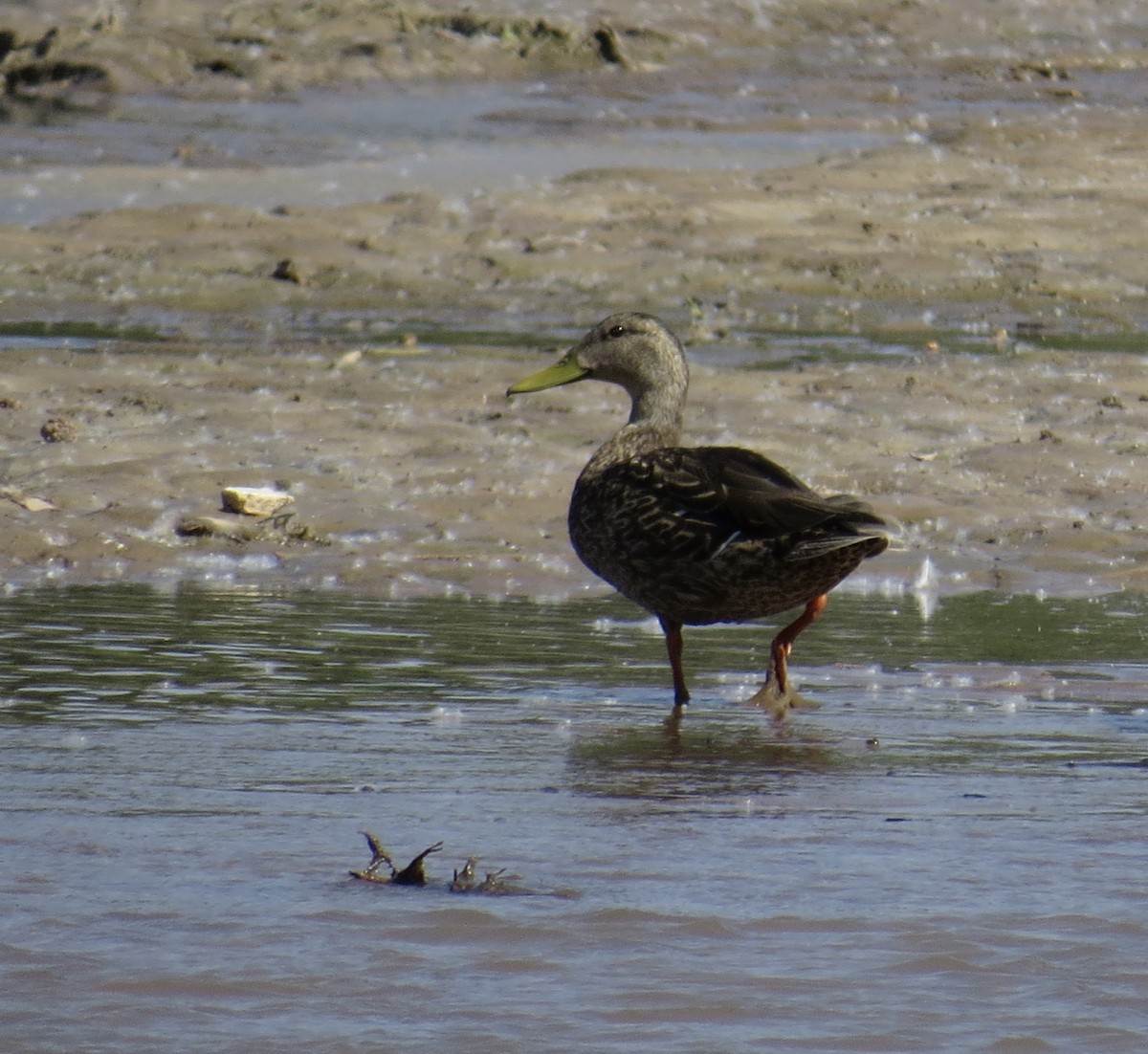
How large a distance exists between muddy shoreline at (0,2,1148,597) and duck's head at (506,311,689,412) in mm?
793

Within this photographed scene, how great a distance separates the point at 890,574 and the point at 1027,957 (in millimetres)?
4131

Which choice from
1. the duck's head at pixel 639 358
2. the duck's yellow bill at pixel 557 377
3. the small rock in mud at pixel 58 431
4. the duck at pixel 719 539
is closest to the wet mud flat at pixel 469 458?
the small rock in mud at pixel 58 431

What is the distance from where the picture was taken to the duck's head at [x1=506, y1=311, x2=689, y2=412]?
7.48m

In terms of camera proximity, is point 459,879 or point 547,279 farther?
point 547,279

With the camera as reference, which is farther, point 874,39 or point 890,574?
point 874,39

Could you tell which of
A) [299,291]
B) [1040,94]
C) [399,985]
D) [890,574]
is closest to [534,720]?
[399,985]

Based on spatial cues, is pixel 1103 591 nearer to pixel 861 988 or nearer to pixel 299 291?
pixel 861 988

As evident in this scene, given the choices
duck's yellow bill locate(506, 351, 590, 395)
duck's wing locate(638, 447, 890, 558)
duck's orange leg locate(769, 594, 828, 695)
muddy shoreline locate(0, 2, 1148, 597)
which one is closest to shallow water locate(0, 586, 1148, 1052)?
duck's orange leg locate(769, 594, 828, 695)

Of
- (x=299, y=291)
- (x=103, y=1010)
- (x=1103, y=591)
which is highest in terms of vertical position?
(x=103, y=1010)

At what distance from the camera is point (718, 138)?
1952cm

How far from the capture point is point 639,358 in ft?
24.6

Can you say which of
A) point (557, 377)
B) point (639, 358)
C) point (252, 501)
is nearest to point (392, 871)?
point (639, 358)

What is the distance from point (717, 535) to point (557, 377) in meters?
1.73

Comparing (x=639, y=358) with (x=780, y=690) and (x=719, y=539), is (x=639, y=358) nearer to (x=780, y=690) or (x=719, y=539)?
(x=719, y=539)
